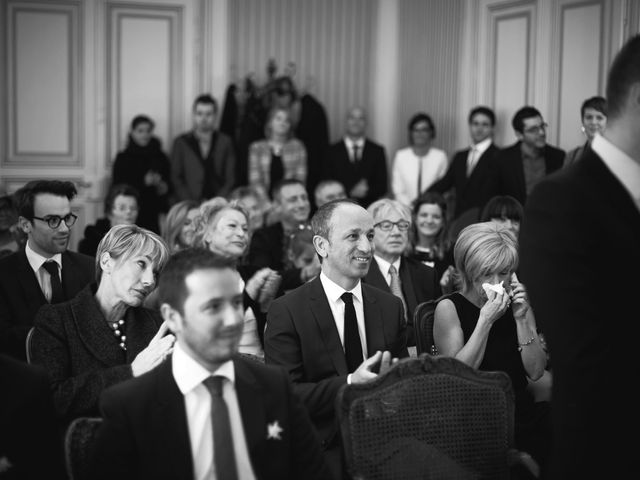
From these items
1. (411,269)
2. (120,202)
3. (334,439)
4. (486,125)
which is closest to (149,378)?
(334,439)

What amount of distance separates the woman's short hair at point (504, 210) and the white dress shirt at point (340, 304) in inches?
79.2

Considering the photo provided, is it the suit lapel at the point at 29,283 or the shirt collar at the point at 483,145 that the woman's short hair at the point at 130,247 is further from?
the shirt collar at the point at 483,145

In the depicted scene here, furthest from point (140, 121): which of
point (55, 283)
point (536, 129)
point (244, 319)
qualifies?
point (244, 319)

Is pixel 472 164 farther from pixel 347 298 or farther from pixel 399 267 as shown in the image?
pixel 347 298

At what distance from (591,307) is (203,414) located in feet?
3.18

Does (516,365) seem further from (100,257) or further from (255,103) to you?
(255,103)

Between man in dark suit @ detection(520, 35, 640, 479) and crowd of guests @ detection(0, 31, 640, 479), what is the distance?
3 cm

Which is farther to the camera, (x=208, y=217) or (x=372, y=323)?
(x=208, y=217)

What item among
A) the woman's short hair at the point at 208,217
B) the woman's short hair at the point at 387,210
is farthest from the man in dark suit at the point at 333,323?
the woman's short hair at the point at 387,210

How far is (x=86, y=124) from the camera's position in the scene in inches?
317

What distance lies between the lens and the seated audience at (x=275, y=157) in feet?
25.0

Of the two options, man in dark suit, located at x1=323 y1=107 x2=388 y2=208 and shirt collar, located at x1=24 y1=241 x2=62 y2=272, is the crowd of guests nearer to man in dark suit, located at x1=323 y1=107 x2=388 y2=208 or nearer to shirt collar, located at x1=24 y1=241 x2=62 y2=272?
shirt collar, located at x1=24 y1=241 x2=62 y2=272

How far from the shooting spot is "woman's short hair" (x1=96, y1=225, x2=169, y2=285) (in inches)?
121

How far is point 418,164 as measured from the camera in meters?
7.98
